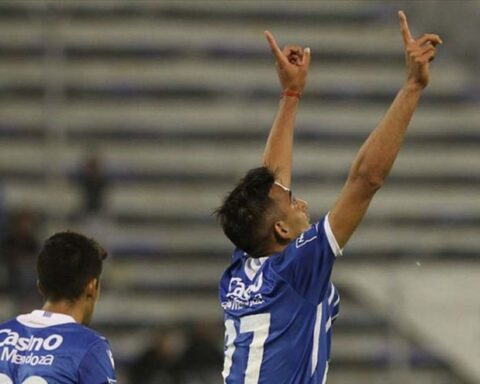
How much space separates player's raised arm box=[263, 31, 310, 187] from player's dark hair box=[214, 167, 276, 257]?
679 millimetres

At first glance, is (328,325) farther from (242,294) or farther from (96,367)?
(96,367)

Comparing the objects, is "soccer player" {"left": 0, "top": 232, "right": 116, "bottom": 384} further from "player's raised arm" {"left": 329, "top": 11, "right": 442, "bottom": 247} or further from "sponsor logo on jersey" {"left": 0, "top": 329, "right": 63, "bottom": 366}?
"player's raised arm" {"left": 329, "top": 11, "right": 442, "bottom": 247}

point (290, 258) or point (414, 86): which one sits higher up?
point (414, 86)

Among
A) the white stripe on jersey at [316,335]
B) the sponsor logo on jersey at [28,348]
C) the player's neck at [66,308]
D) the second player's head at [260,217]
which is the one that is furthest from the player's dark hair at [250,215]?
the sponsor logo on jersey at [28,348]

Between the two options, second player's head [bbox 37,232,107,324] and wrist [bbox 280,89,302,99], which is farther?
wrist [bbox 280,89,302,99]

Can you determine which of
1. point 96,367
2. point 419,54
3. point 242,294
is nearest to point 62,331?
point 96,367

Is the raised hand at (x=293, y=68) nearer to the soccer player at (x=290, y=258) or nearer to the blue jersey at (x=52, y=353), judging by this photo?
the soccer player at (x=290, y=258)

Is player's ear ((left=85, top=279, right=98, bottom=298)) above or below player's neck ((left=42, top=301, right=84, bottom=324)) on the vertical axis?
above

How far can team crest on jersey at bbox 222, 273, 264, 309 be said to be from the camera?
5301 mm

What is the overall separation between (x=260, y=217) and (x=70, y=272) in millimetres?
725

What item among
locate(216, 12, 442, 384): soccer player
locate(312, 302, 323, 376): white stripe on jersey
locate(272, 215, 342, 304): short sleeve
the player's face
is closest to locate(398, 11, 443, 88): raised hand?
locate(216, 12, 442, 384): soccer player

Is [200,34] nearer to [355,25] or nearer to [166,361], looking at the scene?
[355,25]

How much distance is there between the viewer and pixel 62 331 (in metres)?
5.31

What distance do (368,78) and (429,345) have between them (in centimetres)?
337
